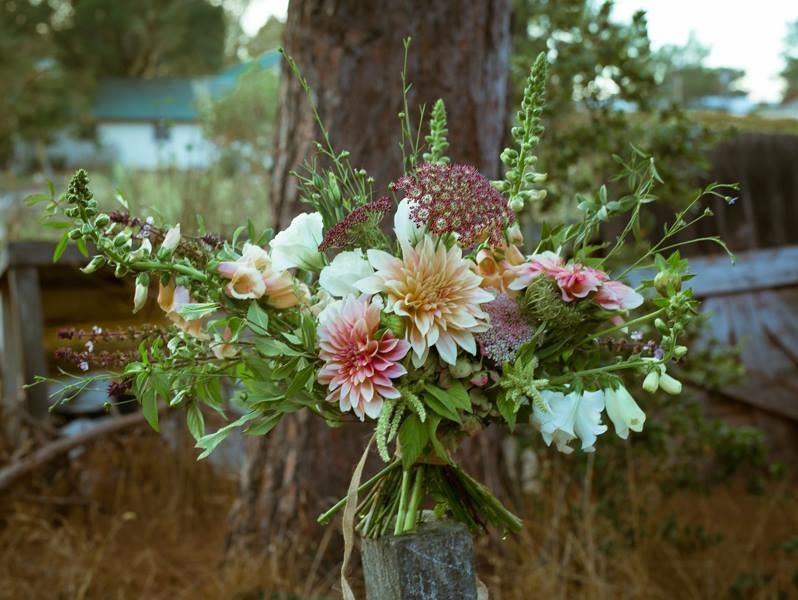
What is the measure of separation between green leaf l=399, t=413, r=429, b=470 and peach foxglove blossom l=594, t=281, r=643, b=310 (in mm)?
302

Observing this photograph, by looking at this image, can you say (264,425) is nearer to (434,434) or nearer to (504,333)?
(434,434)

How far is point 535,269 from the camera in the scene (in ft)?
4.30

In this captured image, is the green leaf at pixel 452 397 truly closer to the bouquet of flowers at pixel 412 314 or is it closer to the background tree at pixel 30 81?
the bouquet of flowers at pixel 412 314

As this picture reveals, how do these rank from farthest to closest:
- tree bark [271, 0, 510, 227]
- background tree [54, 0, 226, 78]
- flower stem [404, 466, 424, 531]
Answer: background tree [54, 0, 226, 78]
tree bark [271, 0, 510, 227]
flower stem [404, 466, 424, 531]

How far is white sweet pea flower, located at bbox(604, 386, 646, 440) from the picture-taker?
1302 mm

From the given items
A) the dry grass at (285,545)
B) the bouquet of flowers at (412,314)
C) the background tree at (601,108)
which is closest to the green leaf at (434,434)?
the bouquet of flowers at (412,314)

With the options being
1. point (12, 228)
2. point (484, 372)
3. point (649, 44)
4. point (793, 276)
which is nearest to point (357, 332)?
point (484, 372)

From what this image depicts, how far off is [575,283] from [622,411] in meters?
0.20

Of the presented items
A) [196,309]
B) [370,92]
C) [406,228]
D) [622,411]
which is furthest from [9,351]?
[622,411]

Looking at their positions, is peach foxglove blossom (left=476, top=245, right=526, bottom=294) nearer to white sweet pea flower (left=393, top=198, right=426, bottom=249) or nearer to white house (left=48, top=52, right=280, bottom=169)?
white sweet pea flower (left=393, top=198, right=426, bottom=249)

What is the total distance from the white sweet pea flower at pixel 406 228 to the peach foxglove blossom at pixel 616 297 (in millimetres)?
260

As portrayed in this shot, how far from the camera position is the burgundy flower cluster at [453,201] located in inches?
48.3

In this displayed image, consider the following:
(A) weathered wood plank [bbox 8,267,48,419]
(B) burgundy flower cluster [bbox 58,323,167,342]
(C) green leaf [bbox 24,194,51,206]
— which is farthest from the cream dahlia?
(A) weathered wood plank [bbox 8,267,48,419]

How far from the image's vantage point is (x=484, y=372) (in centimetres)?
133
